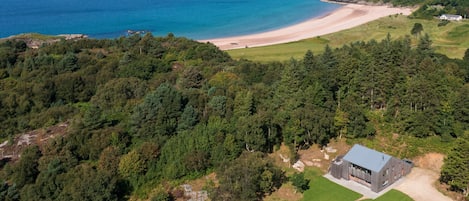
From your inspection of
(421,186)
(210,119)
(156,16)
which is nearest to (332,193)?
(421,186)

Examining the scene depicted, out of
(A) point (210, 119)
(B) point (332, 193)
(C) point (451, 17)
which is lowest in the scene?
(B) point (332, 193)

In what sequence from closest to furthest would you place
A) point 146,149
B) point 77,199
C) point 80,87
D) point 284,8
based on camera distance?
point 77,199 → point 146,149 → point 80,87 → point 284,8

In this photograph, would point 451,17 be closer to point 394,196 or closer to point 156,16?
point 156,16

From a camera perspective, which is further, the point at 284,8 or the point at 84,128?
the point at 284,8

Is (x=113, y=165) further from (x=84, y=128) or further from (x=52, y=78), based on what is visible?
(x=52, y=78)

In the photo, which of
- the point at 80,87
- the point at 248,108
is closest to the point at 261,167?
the point at 248,108

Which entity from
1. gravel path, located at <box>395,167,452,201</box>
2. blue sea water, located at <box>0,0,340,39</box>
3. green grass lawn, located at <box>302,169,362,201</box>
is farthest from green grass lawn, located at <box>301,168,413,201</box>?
blue sea water, located at <box>0,0,340,39</box>
